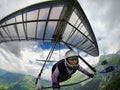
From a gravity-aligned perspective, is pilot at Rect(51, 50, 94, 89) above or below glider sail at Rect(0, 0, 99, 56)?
below

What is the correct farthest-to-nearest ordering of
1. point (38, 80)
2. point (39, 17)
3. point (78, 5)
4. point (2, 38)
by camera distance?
1. point (2, 38)
2. point (39, 17)
3. point (78, 5)
4. point (38, 80)

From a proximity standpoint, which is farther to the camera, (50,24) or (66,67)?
(50,24)

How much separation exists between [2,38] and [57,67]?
10690 millimetres

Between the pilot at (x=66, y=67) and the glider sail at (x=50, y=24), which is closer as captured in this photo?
the pilot at (x=66, y=67)

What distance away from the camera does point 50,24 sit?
1548 cm

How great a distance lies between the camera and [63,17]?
14.1 m

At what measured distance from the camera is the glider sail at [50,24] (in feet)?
42.4

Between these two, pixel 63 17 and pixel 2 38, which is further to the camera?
pixel 2 38

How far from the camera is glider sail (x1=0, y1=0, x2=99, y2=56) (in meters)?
12.9

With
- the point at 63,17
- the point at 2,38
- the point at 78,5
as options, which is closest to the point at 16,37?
the point at 2,38

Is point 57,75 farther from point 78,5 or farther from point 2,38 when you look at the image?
point 2,38

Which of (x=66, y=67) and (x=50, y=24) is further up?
(x=50, y=24)

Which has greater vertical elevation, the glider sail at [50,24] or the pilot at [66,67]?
the glider sail at [50,24]

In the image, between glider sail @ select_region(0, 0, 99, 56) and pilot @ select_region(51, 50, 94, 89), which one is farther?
glider sail @ select_region(0, 0, 99, 56)
